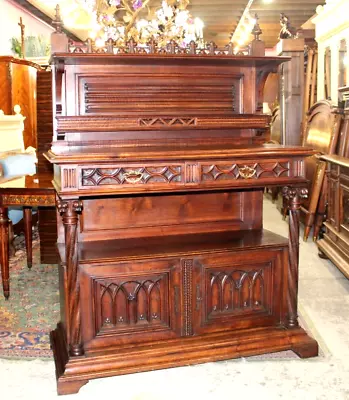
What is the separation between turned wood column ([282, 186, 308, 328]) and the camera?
8.75 feet

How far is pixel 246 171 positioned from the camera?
2.51 m

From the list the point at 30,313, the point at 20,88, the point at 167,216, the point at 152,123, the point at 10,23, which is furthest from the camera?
the point at 10,23

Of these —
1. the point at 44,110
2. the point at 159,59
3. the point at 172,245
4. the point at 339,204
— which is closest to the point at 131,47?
the point at 159,59

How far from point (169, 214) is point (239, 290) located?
22.7 inches

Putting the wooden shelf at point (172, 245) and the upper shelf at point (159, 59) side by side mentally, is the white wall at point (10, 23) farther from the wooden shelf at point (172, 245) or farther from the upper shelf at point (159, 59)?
the wooden shelf at point (172, 245)

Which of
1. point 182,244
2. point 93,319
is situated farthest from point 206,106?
point 93,319

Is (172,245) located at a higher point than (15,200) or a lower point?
lower

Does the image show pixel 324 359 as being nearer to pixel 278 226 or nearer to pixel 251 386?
pixel 251 386

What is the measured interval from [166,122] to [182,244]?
0.65 meters

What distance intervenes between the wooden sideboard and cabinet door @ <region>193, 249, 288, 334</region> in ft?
3.98

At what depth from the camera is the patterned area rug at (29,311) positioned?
2879 millimetres

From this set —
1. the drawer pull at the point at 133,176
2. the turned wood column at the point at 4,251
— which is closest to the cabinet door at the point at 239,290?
the drawer pull at the point at 133,176

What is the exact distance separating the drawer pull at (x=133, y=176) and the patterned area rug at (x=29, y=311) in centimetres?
109

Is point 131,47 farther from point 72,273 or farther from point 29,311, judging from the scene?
point 29,311
